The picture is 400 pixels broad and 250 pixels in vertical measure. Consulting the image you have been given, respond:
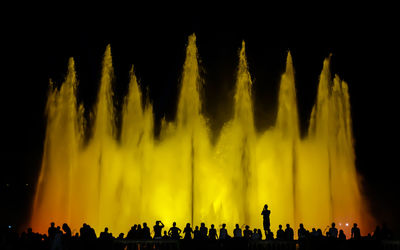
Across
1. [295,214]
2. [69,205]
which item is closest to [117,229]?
[69,205]

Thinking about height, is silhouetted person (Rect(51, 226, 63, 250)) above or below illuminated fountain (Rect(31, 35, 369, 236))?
below

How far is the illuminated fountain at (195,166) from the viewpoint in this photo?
3791 centimetres

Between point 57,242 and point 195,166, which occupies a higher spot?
point 195,166

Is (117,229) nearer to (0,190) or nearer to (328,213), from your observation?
(328,213)

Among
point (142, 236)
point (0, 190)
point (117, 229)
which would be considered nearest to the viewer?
point (142, 236)

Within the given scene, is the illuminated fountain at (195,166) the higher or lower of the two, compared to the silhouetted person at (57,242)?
higher

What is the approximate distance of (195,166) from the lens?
39.9 meters

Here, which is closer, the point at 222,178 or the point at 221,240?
the point at 221,240

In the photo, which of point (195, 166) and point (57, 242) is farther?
point (195, 166)

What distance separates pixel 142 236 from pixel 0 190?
47.3 metres

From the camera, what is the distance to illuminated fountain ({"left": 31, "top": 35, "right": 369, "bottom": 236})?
3791 cm

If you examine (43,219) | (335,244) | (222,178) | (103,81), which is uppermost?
(103,81)

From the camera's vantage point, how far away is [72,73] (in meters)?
44.2

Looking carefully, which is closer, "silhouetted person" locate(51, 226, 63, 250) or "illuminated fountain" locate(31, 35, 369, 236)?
"silhouetted person" locate(51, 226, 63, 250)
